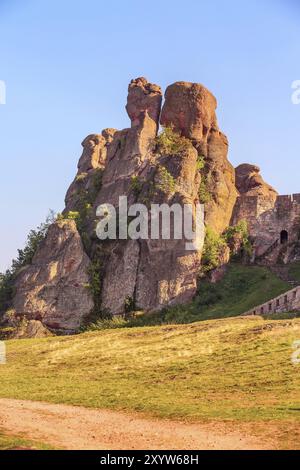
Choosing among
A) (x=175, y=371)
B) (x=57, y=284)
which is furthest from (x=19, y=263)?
(x=175, y=371)

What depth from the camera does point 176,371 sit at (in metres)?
33.1

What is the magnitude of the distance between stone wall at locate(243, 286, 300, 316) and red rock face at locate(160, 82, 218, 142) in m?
21.3

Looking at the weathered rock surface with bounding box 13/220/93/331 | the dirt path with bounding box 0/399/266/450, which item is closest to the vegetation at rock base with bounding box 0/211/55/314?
the weathered rock surface with bounding box 13/220/93/331

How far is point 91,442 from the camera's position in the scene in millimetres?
20203

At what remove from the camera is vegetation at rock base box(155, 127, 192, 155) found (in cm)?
6253

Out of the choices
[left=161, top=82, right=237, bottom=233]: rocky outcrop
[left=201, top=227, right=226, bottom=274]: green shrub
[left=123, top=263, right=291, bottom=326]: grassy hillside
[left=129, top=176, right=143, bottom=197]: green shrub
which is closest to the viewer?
[left=123, top=263, right=291, bottom=326]: grassy hillside

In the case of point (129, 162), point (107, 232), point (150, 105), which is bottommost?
point (107, 232)

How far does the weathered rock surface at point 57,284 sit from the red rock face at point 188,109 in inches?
523

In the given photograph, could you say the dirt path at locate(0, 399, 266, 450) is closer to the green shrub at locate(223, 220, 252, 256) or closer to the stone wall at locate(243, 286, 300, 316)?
the stone wall at locate(243, 286, 300, 316)

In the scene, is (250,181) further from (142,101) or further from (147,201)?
(147,201)

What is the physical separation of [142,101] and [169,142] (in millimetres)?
7205

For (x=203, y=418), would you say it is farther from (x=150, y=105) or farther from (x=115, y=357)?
(x=150, y=105)

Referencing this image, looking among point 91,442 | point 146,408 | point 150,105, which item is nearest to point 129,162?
point 150,105
